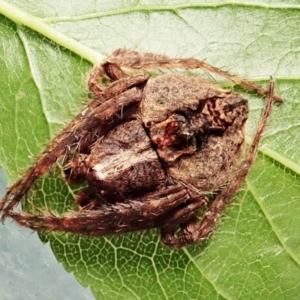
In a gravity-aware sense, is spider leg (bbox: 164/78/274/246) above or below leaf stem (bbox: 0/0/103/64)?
below

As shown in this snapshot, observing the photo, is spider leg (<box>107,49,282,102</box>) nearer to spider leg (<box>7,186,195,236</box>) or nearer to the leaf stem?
the leaf stem

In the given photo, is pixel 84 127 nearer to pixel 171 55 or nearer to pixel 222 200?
pixel 171 55

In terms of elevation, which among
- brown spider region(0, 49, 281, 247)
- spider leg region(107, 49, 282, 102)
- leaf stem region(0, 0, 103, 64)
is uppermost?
leaf stem region(0, 0, 103, 64)

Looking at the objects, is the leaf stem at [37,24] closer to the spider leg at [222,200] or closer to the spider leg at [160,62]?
the spider leg at [160,62]

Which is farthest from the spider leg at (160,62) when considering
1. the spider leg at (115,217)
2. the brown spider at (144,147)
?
the spider leg at (115,217)

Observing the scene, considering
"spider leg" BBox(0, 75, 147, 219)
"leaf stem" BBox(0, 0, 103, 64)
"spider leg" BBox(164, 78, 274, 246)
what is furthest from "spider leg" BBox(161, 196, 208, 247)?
"leaf stem" BBox(0, 0, 103, 64)
